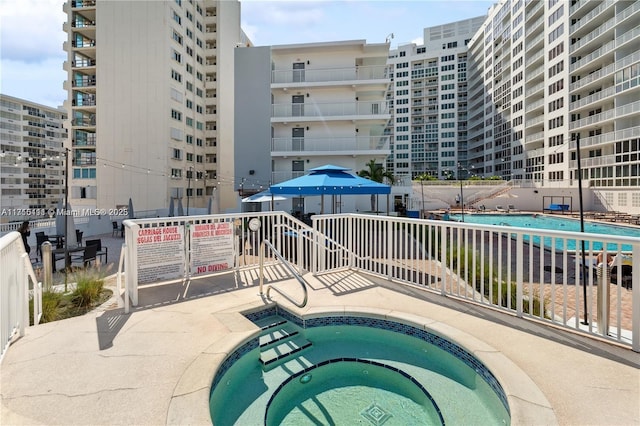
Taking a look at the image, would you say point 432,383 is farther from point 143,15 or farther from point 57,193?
point 57,193

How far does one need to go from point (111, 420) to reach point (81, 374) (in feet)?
3.05

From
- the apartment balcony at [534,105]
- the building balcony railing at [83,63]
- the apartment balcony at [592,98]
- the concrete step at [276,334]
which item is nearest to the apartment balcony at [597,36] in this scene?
the apartment balcony at [592,98]

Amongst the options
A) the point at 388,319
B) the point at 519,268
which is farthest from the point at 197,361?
the point at 519,268

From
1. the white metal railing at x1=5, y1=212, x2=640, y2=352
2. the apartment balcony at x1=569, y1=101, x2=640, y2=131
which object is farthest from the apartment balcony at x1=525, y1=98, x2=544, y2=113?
the white metal railing at x1=5, y1=212, x2=640, y2=352

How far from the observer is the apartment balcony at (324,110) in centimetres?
2634

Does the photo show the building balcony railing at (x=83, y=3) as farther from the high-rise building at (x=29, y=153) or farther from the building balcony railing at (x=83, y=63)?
the high-rise building at (x=29, y=153)

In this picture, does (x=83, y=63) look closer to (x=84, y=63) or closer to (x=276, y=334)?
(x=84, y=63)

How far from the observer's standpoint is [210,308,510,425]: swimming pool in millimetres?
3035

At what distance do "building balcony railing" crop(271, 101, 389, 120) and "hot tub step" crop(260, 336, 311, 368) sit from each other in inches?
937

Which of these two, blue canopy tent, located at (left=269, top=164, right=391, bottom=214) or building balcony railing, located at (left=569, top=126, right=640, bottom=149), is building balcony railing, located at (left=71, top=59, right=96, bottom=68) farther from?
building balcony railing, located at (left=569, top=126, right=640, bottom=149)

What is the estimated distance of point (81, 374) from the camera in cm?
313

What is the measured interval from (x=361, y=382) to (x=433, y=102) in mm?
78873

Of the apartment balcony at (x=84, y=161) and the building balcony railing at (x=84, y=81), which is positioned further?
the building balcony railing at (x=84, y=81)

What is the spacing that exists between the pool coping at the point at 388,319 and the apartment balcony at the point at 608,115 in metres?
38.8
